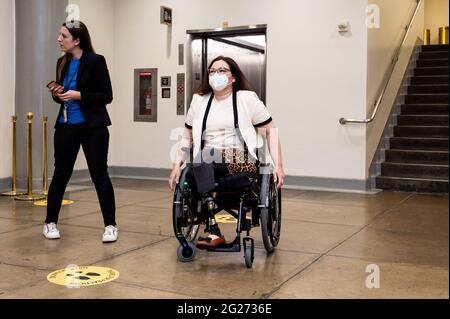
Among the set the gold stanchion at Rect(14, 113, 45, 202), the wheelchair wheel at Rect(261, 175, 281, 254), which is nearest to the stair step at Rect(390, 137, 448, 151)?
the wheelchair wheel at Rect(261, 175, 281, 254)

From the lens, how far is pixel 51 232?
3.79 m

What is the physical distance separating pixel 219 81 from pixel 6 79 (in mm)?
4086

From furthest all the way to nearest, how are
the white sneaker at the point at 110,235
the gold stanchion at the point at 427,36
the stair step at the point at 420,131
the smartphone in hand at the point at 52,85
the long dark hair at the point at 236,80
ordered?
1. the gold stanchion at the point at 427,36
2. the stair step at the point at 420,131
3. the white sneaker at the point at 110,235
4. the smartphone in hand at the point at 52,85
5. the long dark hair at the point at 236,80

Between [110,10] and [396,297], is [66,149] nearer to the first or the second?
[396,297]

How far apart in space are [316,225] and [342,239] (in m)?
0.54

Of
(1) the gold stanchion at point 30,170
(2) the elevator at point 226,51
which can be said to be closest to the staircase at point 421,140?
(2) the elevator at point 226,51

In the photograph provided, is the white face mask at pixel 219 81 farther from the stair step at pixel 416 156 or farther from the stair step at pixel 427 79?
the stair step at pixel 427 79

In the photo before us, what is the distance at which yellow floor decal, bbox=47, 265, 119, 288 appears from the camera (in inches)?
109

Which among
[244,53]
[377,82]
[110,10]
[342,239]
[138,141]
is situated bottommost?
[342,239]

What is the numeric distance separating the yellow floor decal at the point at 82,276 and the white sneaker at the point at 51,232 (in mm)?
748

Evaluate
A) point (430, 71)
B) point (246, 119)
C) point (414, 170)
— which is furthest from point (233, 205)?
point (430, 71)

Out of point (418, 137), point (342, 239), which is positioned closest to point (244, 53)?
point (418, 137)

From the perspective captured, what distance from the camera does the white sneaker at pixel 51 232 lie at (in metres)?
3.77

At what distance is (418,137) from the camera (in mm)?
7445
